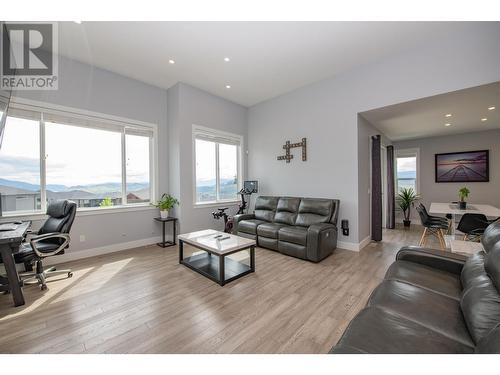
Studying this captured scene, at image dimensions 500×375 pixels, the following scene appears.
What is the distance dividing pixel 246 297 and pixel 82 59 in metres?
4.36

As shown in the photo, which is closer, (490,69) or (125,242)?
(490,69)

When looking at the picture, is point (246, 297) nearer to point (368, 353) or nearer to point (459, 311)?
point (368, 353)

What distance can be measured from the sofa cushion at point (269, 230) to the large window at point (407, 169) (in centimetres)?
498

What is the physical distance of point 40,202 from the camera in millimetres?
3121

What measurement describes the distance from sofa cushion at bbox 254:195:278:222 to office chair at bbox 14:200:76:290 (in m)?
3.07

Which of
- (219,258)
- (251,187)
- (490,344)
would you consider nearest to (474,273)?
(490,344)

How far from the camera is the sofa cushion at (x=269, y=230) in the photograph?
3558 millimetres

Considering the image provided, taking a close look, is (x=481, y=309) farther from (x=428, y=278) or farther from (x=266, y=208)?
(x=266, y=208)

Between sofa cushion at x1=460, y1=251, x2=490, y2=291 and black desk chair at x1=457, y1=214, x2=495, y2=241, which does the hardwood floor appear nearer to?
sofa cushion at x1=460, y1=251, x2=490, y2=291

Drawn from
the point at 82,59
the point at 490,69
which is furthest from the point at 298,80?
the point at 82,59

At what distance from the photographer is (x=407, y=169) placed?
20.6 ft

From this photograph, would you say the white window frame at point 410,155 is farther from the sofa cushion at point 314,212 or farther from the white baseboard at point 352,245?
the sofa cushion at point 314,212

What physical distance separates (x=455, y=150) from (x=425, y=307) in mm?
6513
